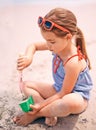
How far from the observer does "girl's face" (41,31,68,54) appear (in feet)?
3.84

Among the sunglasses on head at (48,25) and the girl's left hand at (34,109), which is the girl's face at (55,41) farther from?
the girl's left hand at (34,109)

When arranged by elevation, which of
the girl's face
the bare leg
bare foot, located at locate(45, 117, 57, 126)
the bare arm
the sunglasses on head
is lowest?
bare foot, located at locate(45, 117, 57, 126)

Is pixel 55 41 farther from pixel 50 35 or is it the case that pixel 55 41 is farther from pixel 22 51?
pixel 22 51

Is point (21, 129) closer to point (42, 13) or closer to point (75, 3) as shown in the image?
point (42, 13)

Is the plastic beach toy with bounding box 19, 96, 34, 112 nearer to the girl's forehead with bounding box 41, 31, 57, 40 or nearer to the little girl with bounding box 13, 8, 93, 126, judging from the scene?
the little girl with bounding box 13, 8, 93, 126

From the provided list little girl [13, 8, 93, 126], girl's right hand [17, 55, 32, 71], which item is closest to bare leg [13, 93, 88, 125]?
little girl [13, 8, 93, 126]

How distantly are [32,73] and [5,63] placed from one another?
19 centimetres

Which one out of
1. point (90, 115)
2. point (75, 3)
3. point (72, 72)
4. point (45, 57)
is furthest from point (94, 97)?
point (75, 3)

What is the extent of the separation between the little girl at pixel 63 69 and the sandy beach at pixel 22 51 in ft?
0.16

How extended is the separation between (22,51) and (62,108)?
738 mm

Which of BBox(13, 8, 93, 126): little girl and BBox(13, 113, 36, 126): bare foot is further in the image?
BBox(13, 113, 36, 126): bare foot

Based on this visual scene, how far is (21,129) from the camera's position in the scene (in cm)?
125

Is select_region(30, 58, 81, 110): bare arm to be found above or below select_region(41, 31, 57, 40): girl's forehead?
below

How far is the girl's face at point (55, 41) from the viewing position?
1169mm
